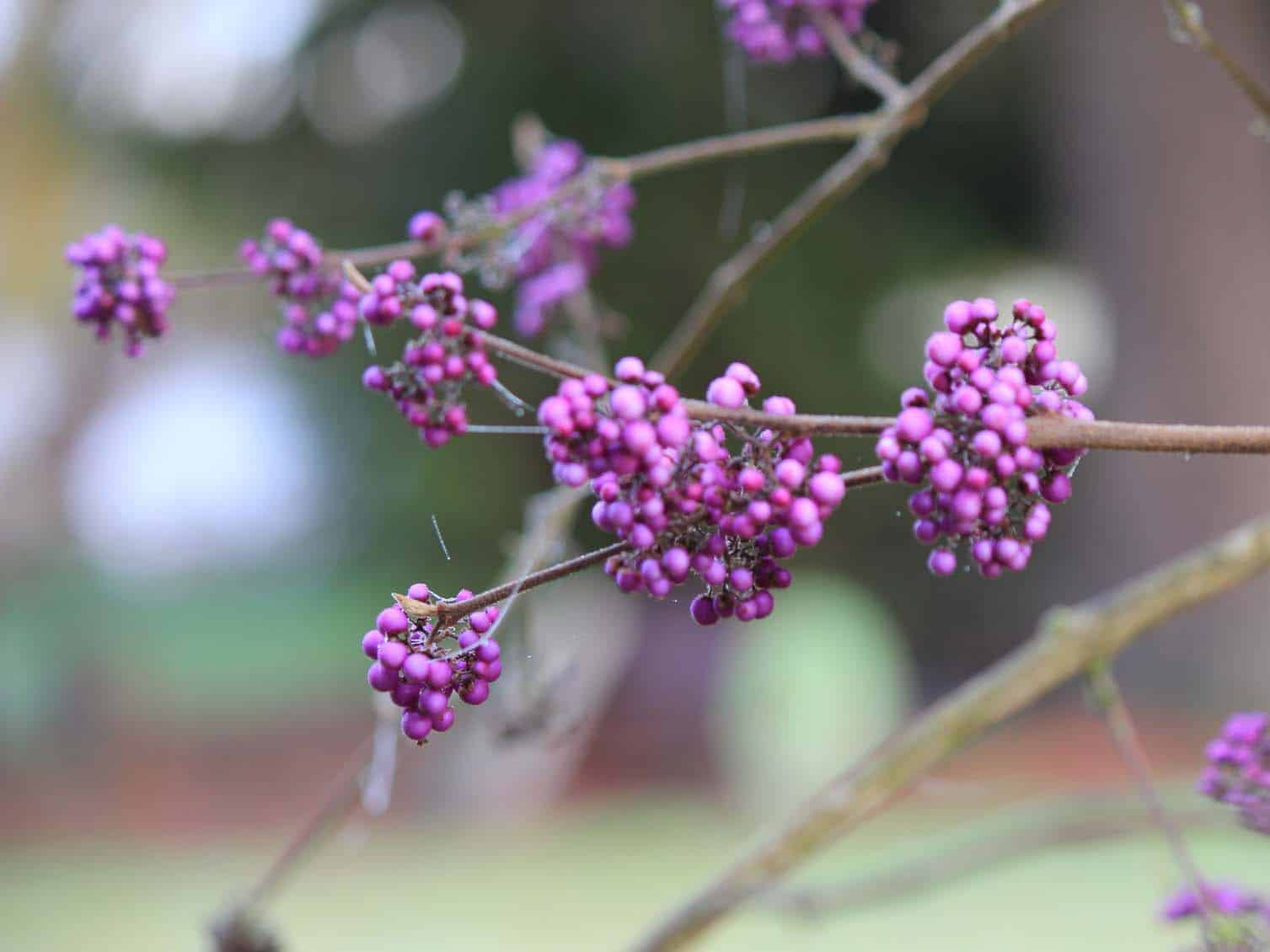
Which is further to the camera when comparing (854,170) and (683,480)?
(854,170)

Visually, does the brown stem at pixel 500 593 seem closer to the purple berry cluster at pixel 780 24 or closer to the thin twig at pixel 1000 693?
the thin twig at pixel 1000 693

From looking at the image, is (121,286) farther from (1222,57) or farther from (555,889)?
(555,889)

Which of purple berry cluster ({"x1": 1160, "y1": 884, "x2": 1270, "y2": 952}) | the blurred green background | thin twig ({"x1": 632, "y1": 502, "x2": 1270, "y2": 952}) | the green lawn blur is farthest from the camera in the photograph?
the blurred green background

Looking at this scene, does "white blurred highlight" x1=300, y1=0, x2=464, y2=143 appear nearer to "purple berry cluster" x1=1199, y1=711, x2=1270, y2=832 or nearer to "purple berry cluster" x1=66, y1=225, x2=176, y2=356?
"purple berry cluster" x1=66, y1=225, x2=176, y2=356

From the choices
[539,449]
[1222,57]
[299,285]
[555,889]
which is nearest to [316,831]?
[299,285]

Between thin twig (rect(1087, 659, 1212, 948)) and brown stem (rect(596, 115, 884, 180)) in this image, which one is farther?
brown stem (rect(596, 115, 884, 180))

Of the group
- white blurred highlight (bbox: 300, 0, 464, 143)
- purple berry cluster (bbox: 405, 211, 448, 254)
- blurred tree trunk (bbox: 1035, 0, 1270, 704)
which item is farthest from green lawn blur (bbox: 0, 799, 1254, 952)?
white blurred highlight (bbox: 300, 0, 464, 143)

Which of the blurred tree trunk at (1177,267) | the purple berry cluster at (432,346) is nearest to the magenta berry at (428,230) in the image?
the purple berry cluster at (432,346)
